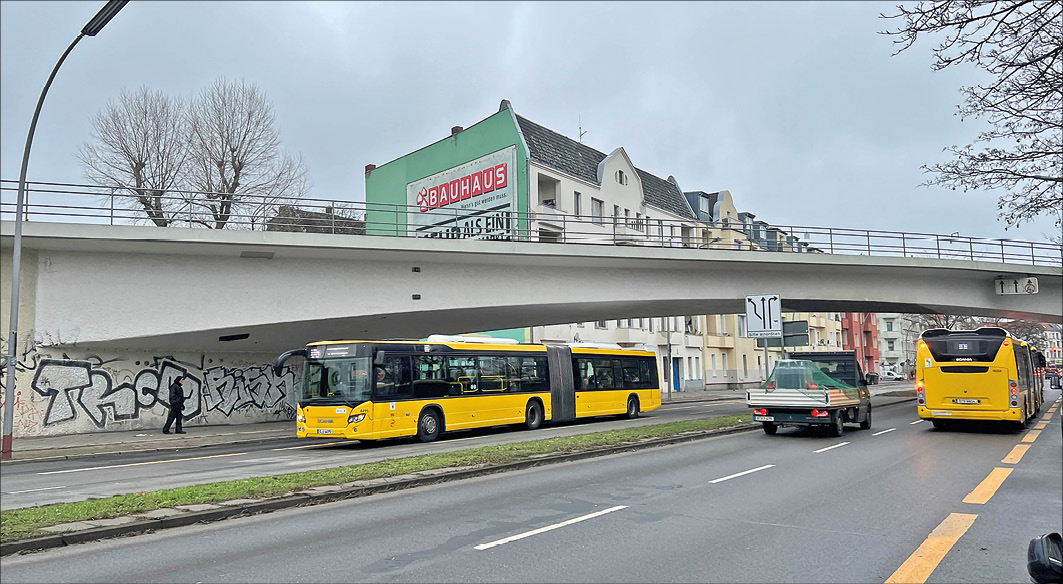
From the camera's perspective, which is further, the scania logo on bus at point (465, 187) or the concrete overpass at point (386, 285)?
the scania logo on bus at point (465, 187)

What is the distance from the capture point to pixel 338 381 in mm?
18828

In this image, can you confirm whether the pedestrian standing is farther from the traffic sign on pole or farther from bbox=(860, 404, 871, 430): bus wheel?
bbox=(860, 404, 871, 430): bus wheel

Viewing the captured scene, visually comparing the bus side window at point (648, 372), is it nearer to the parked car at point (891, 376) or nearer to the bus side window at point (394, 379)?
the bus side window at point (394, 379)

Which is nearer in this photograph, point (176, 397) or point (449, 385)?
point (449, 385)

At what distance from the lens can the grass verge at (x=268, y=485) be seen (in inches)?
322

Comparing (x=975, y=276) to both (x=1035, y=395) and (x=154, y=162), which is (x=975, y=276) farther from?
(x=154, y=162)

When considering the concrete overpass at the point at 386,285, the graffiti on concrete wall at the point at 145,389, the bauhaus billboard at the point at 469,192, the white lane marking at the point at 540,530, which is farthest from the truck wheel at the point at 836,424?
the bauhaus billboard at the point at 469,192

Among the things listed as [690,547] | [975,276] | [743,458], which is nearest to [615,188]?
[975,276]

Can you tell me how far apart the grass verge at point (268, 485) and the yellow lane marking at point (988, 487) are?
6.88 metres

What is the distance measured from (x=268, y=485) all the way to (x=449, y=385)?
10.6 m

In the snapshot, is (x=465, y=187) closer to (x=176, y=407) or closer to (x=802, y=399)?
(x=176, y=407)

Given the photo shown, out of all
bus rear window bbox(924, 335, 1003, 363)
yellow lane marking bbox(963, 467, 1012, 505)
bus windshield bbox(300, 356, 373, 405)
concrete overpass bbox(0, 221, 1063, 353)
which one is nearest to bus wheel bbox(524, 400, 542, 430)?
concrete overpass bbox(0, 221, 1063, 353)

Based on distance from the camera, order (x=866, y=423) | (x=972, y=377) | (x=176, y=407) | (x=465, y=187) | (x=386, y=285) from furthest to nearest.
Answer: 1. (x=465, y=187)
2. (x=386, y=285)
3. (x=176, y=407)
4. (x=866, y=423)
5. (x=972, y=377)

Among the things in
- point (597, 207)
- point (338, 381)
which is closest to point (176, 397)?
point (338, 381)
